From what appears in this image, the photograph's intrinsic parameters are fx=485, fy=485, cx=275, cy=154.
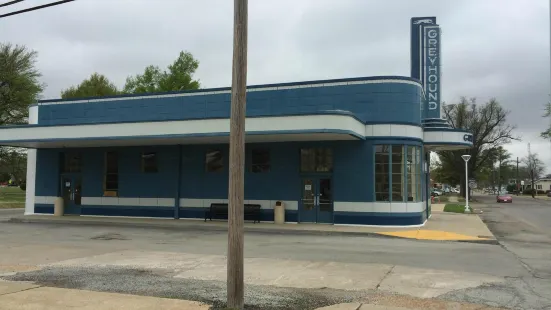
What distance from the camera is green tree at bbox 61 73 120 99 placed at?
205ft

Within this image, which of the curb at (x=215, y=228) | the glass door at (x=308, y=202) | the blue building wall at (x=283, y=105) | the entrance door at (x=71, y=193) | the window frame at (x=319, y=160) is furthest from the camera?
the entrance door at (x=71, y=193)

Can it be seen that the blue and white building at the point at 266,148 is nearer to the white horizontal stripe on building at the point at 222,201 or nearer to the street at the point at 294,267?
the white horizontal stripe on building at the point at 222,201

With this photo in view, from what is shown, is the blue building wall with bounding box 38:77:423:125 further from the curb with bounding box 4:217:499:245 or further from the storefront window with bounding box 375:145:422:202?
the curb with bounding box 4:217:499:245

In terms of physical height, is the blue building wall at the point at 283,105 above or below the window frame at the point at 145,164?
above

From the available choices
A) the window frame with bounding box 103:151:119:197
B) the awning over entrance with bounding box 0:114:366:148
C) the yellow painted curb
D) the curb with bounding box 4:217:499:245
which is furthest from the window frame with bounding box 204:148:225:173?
the yellow painted curb

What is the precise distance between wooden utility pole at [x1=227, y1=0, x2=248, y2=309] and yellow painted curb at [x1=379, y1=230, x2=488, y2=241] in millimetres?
11358

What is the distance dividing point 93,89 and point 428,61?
49.4 meters

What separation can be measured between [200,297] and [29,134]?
18.5 meters

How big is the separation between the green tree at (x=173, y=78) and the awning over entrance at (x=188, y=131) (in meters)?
31.0

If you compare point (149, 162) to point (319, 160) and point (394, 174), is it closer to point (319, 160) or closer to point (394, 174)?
point (319, 160)

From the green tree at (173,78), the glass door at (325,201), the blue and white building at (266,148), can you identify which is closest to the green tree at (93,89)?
the green tree at (173,78)

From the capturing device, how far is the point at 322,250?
538 inches

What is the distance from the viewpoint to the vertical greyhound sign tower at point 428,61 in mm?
24766

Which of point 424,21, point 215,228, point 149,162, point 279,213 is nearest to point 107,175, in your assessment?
point 149,162
